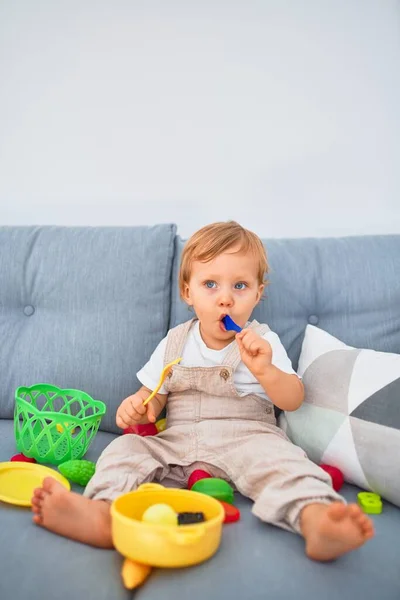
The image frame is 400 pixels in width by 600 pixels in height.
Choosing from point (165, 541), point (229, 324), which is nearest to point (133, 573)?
point (165, 541)

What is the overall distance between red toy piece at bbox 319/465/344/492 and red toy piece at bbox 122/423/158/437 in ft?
1.26

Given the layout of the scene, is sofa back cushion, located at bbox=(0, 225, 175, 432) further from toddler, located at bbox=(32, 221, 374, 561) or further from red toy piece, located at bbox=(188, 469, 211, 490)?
red toy piece, located at bbox=(188, 469, 211, 490)

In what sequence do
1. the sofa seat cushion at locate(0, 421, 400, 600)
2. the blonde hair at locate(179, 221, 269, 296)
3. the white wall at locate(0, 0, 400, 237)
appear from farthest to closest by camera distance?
the white wall at locate(0, 0, 400, 237)
the blonde hair at locate(179, 221, 269, 296)
the sofa seat cushion at locate(0, 421, 400, 600)

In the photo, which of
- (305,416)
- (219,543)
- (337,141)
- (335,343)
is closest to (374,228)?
(337,141)

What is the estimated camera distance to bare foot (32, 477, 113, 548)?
83 cm

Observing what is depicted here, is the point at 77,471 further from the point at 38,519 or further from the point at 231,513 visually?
the point at 231,513

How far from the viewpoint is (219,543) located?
0.80m

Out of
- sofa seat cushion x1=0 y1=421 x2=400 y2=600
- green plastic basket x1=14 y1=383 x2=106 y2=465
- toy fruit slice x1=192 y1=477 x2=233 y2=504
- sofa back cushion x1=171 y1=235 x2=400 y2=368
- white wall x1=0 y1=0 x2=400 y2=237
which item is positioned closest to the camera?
sofa seat cushion x1=0 y1=421 x2=400 y2=600

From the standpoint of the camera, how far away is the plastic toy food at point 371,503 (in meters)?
0.96

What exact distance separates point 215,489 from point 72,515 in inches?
9.7

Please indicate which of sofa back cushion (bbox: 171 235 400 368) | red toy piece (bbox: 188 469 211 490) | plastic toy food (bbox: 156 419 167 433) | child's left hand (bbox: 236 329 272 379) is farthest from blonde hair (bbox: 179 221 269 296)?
red toy piece (bbox: 188 469 211 490)

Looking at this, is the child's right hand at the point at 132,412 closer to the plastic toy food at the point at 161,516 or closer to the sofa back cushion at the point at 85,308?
the sofa back cushion at the point at 85,308

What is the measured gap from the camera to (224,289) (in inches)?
46.1

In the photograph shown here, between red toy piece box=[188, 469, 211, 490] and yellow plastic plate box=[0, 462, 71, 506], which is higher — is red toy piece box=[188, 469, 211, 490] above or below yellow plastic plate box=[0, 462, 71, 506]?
above
